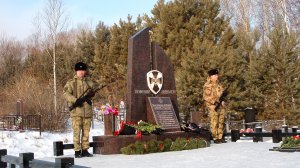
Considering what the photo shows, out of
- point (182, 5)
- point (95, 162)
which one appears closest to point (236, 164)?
point (95, 162)

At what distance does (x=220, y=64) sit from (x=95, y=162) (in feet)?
52.6

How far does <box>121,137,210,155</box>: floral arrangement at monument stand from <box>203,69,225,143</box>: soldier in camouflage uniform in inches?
42.5

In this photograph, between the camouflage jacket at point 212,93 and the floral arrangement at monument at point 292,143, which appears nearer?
the floral arrangement at monument at point 292,143

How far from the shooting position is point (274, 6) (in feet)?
144

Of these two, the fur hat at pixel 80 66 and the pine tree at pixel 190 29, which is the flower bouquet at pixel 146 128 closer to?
the fur hat at pixel 80 66

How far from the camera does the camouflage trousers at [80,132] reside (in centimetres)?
1037

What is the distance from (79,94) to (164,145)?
8.25 feet

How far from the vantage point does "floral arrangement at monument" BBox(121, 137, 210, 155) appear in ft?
35.6

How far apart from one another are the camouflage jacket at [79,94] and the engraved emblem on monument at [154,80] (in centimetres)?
213

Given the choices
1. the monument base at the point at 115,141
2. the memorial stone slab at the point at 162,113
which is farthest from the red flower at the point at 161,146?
the memorial stone slab at the point at 162,113

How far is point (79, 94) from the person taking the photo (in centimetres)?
1048

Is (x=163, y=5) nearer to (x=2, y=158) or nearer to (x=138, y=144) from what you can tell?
(x=138, y=144)

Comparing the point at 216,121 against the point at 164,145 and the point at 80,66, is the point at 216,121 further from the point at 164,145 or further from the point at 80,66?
the point at 80,66

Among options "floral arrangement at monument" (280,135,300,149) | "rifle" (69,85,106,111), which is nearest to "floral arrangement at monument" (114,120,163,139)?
"rifle" (69,85,106,111)
